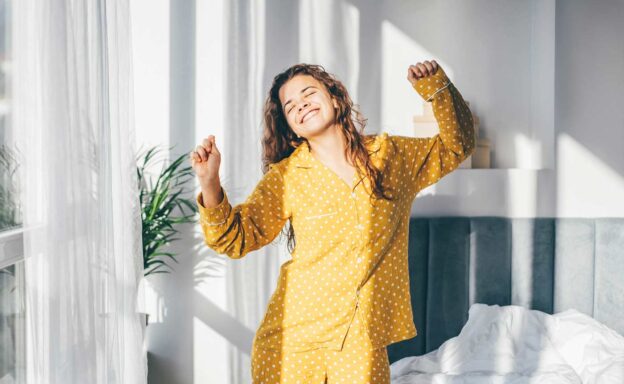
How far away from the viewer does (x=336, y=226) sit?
59.8 inches

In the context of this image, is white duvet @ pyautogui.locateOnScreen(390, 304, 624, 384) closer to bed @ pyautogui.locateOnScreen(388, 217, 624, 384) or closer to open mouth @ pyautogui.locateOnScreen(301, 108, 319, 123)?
bed @ pyautogui.locateOnScreen(388, 217, 624, 384)

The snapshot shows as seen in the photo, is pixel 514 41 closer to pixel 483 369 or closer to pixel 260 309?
pixel 483 369

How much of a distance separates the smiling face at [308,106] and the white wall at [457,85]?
87 centimetres

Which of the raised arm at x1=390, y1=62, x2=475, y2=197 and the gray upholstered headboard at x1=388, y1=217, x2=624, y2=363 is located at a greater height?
the raised arm at x1=390, y1=62, x2=475, y2=197

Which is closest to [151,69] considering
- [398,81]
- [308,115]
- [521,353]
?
[398,81]

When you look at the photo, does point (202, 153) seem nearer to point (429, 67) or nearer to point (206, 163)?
point (206, 163)

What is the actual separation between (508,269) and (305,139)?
124cm

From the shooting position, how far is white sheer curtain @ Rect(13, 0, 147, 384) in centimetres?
102

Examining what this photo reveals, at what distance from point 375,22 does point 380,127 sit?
0.42m

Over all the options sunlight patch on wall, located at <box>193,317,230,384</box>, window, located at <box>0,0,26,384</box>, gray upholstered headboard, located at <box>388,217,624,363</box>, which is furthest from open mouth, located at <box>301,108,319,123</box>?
sunlight patch on wall, located at <box>193,317,230,384</box>

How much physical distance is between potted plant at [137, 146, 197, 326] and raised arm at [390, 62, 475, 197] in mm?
942

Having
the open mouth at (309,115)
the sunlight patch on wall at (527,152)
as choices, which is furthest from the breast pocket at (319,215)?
the sunlight patch on wall at (527,152)

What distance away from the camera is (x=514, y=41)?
102 inches

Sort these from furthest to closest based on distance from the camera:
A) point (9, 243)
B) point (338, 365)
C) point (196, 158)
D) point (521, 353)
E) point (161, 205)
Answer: point (161, 205), point (521, 353), point (338, 365), point (196, 158), point (9, 243)
